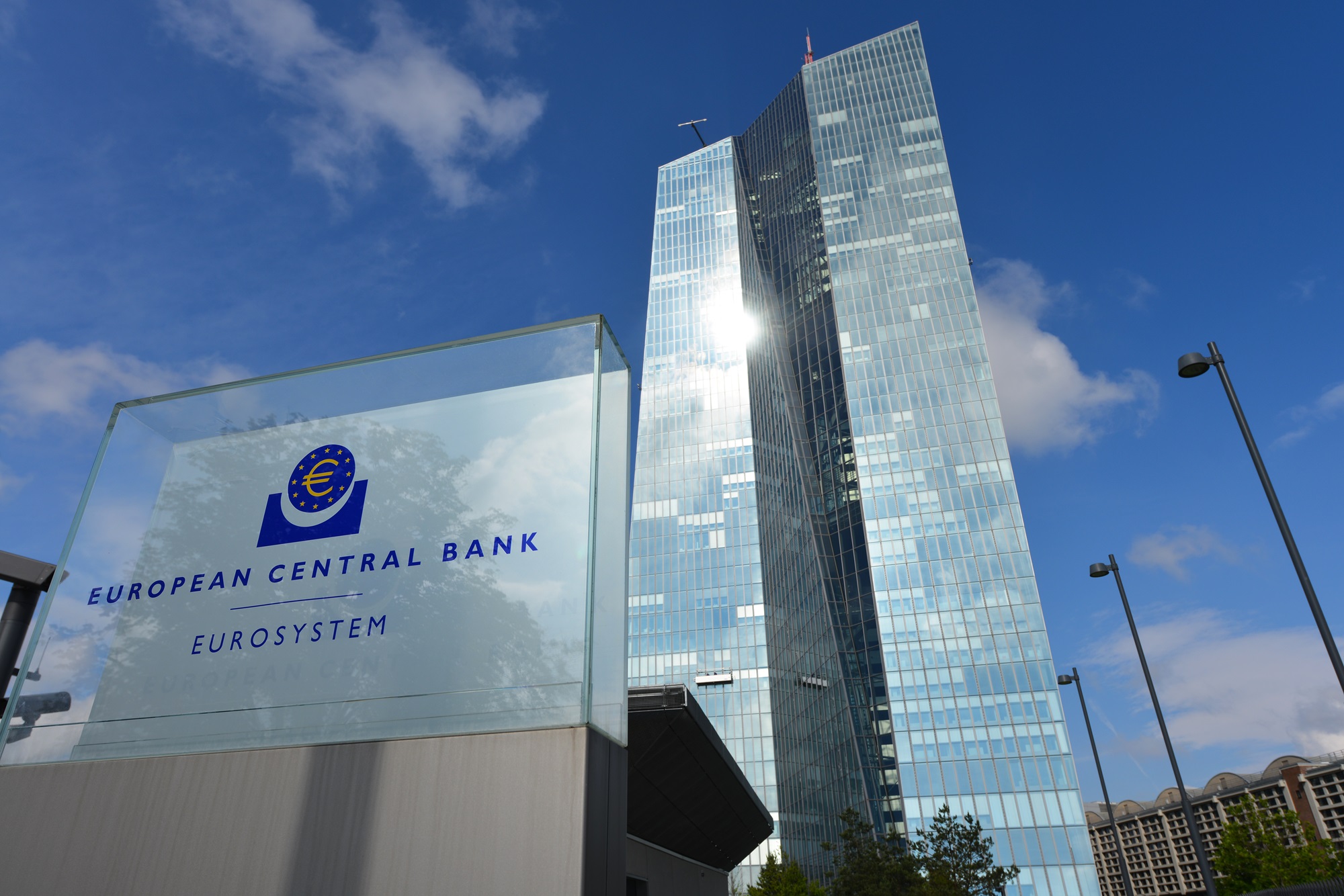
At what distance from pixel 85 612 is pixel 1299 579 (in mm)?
16916

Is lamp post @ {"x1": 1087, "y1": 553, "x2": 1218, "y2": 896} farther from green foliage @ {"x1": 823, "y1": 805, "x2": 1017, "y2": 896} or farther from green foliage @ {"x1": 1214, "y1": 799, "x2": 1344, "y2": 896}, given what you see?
green foliage @ {"x1": 1214, "y1": 799, "x2": 1344, "y2": 896}

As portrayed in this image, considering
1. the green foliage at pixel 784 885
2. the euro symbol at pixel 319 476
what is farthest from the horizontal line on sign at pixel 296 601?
the green foliage at pixel 784 885

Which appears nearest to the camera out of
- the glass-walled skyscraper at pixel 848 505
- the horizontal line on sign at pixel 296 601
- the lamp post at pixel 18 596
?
the horizontal line on sign at pixel 296 601

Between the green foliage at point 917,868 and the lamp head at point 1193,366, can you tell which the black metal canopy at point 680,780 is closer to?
the lamp head at point 1193,366

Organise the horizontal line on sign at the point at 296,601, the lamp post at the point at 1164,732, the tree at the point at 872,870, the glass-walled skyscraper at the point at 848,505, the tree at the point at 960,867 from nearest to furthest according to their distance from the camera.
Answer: the horizontal line on sign at the point at 296,601 < the lamp post at the point at 1164,732 < the tree at the point at 960,867 < the tree at the point at 872,870 < the glass-walled skyscraper at the point at 848,505

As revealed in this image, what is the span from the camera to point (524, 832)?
234 inches

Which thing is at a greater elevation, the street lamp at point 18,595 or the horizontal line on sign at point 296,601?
the street lamp at point 18,595

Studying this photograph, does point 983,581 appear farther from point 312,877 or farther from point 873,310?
point 312,877

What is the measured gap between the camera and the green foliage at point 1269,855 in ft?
148

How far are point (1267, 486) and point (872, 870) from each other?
3468 cm

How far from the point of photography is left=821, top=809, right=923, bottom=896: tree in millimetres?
39125

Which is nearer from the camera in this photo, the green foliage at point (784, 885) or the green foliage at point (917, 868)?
the green foliage at point (917, 868)

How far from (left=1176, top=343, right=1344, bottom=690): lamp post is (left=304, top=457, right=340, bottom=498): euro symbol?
45.5 feet

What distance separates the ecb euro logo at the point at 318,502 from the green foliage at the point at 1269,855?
183 ft
